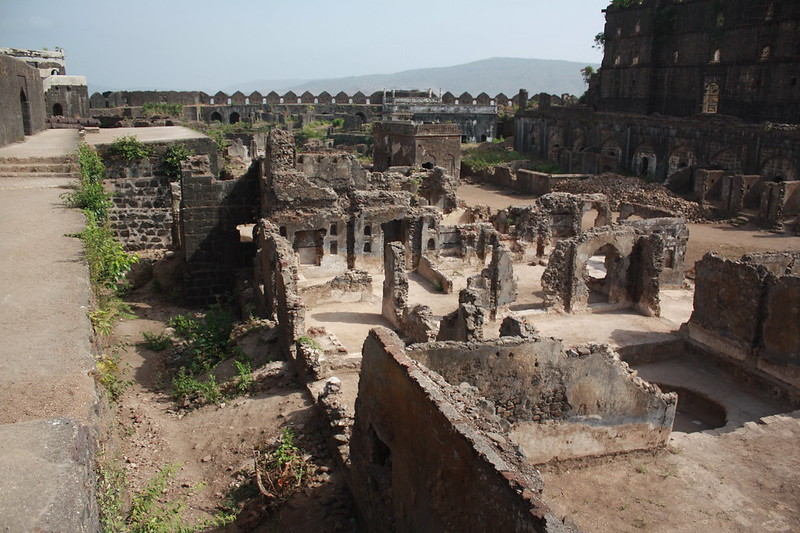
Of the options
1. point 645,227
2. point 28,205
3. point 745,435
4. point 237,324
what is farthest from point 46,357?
point 645,227

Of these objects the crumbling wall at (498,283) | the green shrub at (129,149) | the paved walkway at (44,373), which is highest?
the green shrub at (129,149)

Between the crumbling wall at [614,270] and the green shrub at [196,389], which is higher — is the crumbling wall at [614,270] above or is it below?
above

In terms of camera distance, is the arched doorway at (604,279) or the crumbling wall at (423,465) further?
the arched doorway at (604,279)

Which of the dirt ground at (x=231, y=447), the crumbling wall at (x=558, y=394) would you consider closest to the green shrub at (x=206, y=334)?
the dirt ground at (x=231, y=447)

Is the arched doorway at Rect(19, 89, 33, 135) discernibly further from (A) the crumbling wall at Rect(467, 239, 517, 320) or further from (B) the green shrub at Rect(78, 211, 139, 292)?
(A) the crumbling wall at Rect(467, 239, 517, 320)

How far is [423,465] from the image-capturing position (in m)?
6.52

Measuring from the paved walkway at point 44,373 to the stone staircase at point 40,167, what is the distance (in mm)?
2696

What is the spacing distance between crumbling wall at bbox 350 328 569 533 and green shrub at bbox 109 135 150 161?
11.5 m

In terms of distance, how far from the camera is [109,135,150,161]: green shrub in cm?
1682

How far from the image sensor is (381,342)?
755 centimetres

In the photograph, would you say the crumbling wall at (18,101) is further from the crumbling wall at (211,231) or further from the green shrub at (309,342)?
the green shrub at (309,342)

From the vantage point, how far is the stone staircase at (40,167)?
13.1 metres

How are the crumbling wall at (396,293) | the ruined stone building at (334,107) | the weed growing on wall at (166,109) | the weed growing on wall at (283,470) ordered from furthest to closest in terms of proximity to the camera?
the weed growing on wall at (166,109)
the ruined stone building at (334,107)
the crumbling wall at (396,293)
the weed growing on wall at (283,470)

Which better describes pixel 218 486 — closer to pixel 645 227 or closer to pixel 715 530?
pixel 715 530
